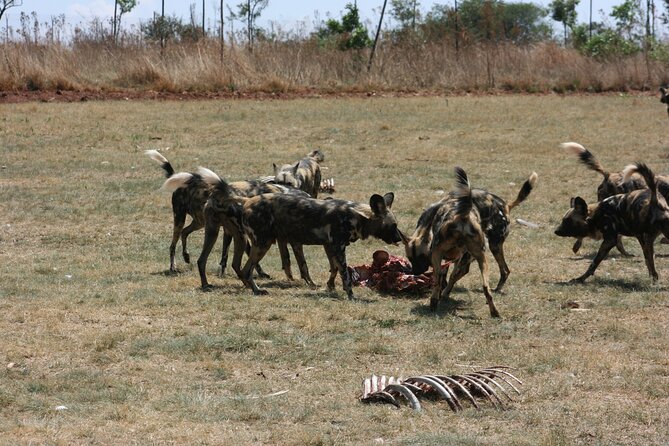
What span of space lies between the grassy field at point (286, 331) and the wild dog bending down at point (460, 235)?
35 centimetres

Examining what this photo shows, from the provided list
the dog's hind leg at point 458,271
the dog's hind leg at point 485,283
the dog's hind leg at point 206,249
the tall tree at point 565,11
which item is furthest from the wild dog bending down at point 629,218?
the tall tree at point 565,11

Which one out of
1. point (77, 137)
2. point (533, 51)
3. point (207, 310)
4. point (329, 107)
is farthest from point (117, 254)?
point (533, 51)

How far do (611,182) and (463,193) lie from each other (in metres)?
4.36

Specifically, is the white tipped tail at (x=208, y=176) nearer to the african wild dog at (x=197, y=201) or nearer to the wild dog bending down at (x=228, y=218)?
the wild dog bending down at (x=228, y=218)

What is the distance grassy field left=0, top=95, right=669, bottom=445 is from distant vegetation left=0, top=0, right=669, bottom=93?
9.78 metres

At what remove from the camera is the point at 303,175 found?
1530 cm

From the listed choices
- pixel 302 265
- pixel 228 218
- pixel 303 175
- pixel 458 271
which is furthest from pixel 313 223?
pixel 303 175

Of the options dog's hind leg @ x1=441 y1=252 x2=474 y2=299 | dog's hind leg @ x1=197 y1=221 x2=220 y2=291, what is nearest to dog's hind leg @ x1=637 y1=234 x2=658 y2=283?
dog's hind leg @ x1=441 y1=252 x2=474 y2=299

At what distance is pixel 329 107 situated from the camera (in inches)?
1122

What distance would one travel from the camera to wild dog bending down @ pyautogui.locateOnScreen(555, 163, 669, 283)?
40.5ft

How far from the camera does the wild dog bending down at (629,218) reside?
1235 centimetres

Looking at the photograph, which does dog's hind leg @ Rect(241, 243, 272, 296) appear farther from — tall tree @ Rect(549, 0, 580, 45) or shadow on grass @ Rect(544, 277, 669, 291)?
tall tree @ Rect(549, 0, 580, 45)

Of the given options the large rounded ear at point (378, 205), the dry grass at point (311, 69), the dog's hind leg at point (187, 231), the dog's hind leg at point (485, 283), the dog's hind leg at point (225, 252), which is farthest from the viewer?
the dry grass at point (311, 69)

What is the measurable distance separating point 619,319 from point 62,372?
5175mm
